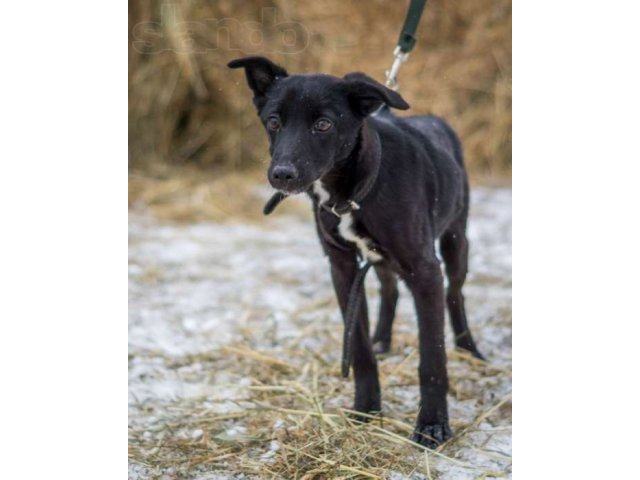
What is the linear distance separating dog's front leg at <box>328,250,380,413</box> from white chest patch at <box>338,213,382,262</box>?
0.29ft

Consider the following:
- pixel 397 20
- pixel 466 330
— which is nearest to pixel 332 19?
→ pixel 397 20

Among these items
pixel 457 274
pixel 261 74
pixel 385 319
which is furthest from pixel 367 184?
pixel 385 319

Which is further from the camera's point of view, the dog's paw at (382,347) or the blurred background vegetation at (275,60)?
the blurred background vegetation at (275,60)

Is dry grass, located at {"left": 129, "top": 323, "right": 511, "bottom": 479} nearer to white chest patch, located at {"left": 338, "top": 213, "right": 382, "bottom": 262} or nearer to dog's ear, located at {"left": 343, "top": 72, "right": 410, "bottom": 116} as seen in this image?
white chest patch, located at {"left": 338, "top": 213, "right": 382, "bottom": 262}

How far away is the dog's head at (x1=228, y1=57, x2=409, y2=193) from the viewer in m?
2.60

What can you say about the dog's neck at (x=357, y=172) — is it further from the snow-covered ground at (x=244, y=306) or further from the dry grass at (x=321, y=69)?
the dry grass at (x=321, y=69)

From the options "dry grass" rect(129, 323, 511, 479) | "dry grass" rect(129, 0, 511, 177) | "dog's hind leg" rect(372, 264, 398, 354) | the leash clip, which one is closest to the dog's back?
the leash clip

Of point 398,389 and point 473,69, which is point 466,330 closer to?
point 398,389

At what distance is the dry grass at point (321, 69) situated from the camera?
7117 mm

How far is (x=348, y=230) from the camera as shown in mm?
2879

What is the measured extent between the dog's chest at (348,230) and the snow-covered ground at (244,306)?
2.46ft

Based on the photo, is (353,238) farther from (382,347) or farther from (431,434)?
(382,347)

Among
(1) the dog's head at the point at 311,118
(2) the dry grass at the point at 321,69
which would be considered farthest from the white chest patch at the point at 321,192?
(2) the dry grass at the point at 321,69

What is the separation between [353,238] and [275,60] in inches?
183
